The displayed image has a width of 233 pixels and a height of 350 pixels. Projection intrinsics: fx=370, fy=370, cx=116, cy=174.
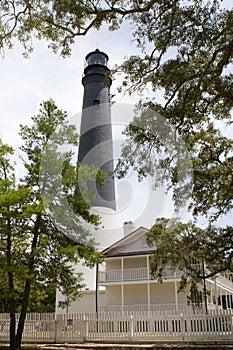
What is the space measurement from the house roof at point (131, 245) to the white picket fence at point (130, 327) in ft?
36.3

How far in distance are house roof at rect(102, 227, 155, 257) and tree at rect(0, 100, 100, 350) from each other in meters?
12.5

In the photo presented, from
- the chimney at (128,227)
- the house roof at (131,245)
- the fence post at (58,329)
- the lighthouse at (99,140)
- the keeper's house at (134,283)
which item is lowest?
the fence post at (58,329)

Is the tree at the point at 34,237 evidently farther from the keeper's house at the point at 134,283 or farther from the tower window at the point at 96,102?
the tower window at the point at 96,102

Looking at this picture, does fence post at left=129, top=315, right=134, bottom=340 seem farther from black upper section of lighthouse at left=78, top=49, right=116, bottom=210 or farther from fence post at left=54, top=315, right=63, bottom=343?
black upper section of lighthouse at left=78, top=49, right=116, bottom=210

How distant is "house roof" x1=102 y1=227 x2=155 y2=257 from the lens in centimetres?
2663

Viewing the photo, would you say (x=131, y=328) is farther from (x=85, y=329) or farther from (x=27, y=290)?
(x=27, y=290)

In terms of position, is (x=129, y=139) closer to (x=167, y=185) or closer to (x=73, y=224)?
(x=167, y=185)

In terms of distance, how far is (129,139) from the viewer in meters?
10.1

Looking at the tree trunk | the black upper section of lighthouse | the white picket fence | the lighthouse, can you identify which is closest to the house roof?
the lighthouse

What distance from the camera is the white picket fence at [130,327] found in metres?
13.5

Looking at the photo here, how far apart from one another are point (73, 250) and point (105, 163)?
1590 cm

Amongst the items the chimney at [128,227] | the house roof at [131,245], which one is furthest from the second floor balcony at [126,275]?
the chimney at [128,227]

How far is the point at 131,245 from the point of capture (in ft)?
89.4

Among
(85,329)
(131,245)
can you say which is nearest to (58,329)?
(85,329)
